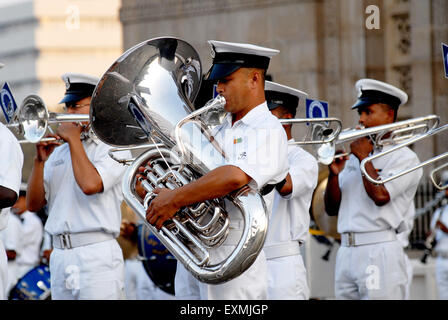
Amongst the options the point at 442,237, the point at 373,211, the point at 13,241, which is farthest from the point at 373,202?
the point at 13,241

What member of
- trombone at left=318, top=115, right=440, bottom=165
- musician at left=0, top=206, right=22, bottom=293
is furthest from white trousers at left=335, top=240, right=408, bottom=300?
musician at left=0, top=206, right=22, bottom=293

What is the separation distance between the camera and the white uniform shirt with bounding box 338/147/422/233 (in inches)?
278

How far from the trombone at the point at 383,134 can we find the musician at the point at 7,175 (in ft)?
8.09

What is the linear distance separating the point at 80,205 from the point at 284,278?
4.81 feet

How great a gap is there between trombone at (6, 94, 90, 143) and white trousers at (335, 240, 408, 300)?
7.55 ft

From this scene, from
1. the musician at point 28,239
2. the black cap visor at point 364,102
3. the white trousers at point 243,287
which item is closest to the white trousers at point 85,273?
the white trousers at point 243,287

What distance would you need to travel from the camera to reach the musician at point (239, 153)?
15.8ft

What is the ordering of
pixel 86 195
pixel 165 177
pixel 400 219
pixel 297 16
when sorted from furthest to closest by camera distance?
pixel 297 16 < pixel 400 219 < pixel 86 195 < pixel 165 177

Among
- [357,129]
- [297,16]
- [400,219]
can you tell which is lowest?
[400,219]

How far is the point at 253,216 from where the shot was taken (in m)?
4.77

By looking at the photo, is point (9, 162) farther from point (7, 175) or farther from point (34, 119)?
point (34, 119)

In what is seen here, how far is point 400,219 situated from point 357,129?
2.46 ft
